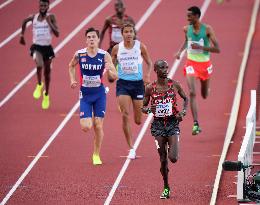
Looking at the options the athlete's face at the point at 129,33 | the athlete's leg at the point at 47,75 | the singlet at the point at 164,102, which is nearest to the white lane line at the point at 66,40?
the athlete's leg at the point at 47,75

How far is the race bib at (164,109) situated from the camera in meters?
15.6

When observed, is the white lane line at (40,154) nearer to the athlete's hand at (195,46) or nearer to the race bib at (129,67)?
the race bib at (129,67)

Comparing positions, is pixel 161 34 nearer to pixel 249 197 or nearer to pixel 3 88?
pixel 3 88

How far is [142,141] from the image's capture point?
19.5 meters

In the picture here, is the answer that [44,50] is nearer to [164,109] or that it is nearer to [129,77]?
[129,77]

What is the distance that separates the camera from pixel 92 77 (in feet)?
57.5

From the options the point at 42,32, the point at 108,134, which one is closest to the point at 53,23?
the point at 42,32

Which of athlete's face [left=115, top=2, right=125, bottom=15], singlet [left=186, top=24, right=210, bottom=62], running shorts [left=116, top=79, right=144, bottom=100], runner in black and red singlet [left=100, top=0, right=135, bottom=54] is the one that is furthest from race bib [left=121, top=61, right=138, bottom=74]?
athlete's face [left=115, top=2, right=125, bottom=15]

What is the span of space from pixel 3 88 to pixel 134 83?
6.55m

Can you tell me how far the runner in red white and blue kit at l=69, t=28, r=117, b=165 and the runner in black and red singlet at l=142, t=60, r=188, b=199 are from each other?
174cm

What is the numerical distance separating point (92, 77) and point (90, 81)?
0.24 feet

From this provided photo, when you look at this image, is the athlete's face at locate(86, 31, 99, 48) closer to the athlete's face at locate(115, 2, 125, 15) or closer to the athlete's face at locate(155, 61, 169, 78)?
the athlete's face at locate(155, 61, 169, 78)

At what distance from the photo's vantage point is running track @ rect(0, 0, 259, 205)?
16172 mm

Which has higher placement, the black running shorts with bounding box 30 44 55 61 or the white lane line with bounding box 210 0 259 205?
the black running shorts with bounding box 30 44 55 61
